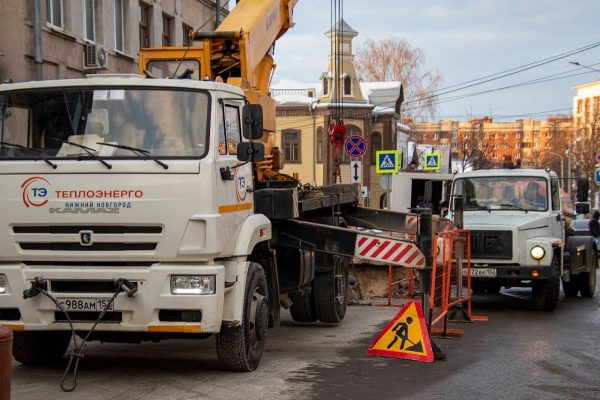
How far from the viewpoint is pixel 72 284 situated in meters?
7.63

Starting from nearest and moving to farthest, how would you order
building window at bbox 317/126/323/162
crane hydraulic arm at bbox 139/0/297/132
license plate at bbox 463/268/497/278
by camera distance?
crane hydraulic arm at bbox 139/0/297/132 → license plate at bbox 463/268/497/278 → building window at bbox 317/126/323/162

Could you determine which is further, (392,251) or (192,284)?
(392,251)

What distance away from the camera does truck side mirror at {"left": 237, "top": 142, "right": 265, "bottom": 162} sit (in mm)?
8203

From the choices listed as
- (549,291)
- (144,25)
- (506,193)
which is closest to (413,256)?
(549,291)

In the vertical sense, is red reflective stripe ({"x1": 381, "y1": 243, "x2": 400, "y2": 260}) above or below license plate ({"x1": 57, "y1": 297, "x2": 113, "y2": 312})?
above

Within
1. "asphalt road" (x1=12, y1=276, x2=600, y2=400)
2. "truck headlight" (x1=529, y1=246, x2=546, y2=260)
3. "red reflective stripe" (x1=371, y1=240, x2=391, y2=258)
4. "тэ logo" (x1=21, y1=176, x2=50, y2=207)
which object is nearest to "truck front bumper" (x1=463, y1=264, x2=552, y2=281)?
"truck headlight" (x1=529, y1=246, x2=546, y2=260)

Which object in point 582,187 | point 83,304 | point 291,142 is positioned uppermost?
point 291,142

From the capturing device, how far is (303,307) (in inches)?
480

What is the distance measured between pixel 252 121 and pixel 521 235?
283 inches

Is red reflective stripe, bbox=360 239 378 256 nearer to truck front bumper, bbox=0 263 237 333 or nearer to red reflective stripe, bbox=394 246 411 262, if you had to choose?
red reflective stripe, bbox=394 246 411 262

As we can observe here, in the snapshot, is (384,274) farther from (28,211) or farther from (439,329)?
(28,211)

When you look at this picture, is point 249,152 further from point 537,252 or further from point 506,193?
point 506,193

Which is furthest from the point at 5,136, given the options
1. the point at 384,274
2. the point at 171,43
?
the point at 171,43

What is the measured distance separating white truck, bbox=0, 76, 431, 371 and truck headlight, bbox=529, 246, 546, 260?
697 cm
